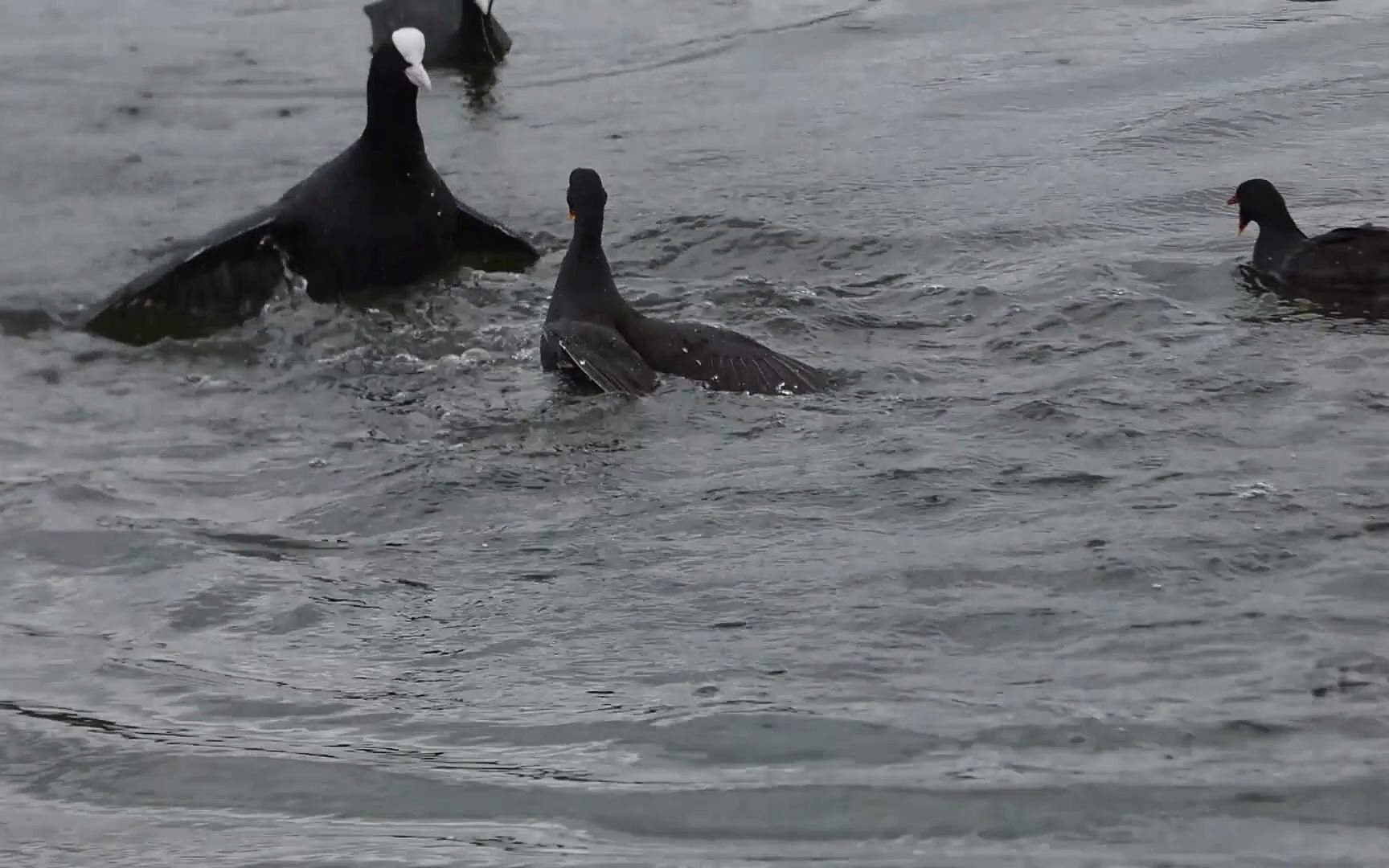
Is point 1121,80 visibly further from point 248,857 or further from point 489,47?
point 248,857

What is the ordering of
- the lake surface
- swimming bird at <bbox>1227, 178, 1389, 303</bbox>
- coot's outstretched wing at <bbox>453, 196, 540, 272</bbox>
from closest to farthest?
the lake surface → swimming bird at <bbox>1227, 178, 1389, 303</bbox> → coot's outstretched wing at <bbox>453, 196, 540, 272</bbox>

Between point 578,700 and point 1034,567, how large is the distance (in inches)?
57.9

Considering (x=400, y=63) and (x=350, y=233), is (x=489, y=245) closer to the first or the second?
(x=350, y=233)

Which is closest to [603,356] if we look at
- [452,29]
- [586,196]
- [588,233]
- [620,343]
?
[620,343]

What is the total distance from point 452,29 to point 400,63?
205 inches

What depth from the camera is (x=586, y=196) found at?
8031 mm

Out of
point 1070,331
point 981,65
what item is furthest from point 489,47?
point 1070,331

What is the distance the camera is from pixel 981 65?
41.9ft

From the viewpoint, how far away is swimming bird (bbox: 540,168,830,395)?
7.32m

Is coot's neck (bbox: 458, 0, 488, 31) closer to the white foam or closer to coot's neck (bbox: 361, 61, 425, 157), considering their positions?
the white foam

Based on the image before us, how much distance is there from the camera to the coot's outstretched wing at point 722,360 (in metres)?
7.30

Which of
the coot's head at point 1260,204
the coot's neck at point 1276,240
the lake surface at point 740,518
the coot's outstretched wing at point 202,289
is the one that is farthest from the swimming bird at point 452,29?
the coot's neck at point 1276,240

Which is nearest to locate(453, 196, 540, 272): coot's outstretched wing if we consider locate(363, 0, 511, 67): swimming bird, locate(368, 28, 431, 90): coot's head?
locate(368, 28, 431, 90): coot's head

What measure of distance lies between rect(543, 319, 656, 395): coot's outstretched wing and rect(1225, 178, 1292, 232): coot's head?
3.11m
